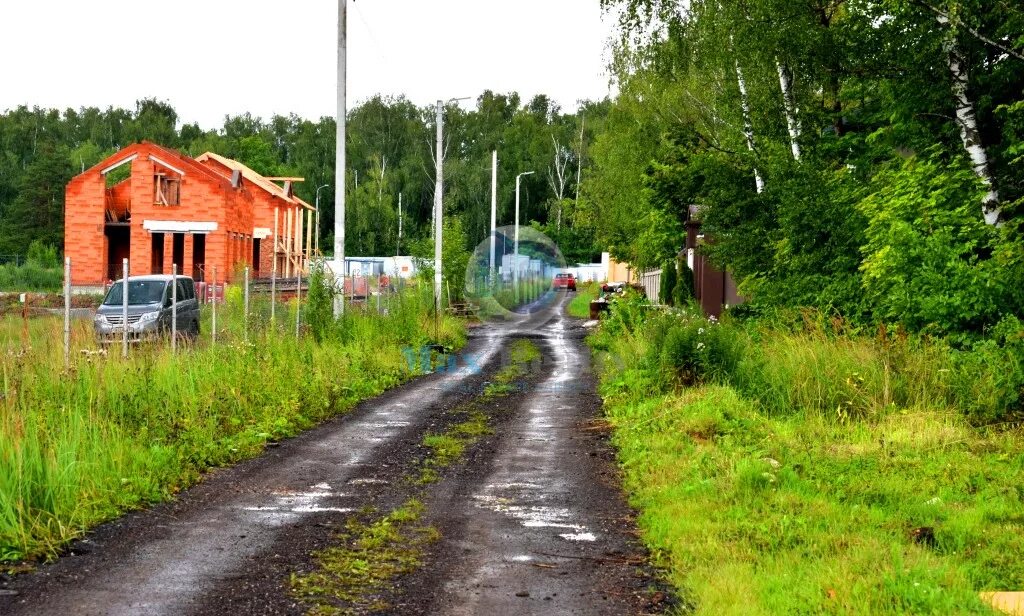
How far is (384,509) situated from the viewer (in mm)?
8641

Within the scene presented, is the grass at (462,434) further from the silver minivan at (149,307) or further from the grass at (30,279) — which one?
the grass at (30,279)

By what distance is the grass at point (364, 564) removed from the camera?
19.8 ft

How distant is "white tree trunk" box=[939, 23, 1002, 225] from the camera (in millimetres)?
15219

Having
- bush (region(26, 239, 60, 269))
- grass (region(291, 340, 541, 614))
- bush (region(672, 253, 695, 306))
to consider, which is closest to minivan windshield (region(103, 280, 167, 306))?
grass (region(291, 340, 541, 614))

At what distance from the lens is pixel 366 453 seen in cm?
1166

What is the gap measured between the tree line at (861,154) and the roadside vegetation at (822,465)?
1124 mm

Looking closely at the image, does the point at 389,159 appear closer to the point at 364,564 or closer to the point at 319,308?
the point at 319,308

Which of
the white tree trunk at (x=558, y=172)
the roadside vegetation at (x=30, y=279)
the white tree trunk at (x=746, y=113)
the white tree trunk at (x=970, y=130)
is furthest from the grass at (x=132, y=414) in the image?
the white tree trunk at (x=558, y=172)

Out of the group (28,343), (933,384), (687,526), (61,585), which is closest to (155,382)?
(28,343)

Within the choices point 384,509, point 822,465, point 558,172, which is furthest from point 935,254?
point 558,172

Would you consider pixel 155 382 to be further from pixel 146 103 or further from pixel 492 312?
pixel 146 103

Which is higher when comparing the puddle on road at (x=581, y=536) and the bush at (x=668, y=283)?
the bush at (x=668, y=283)

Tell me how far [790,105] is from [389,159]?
250 ft

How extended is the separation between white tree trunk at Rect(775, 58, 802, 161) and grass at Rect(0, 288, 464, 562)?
9996 mm
